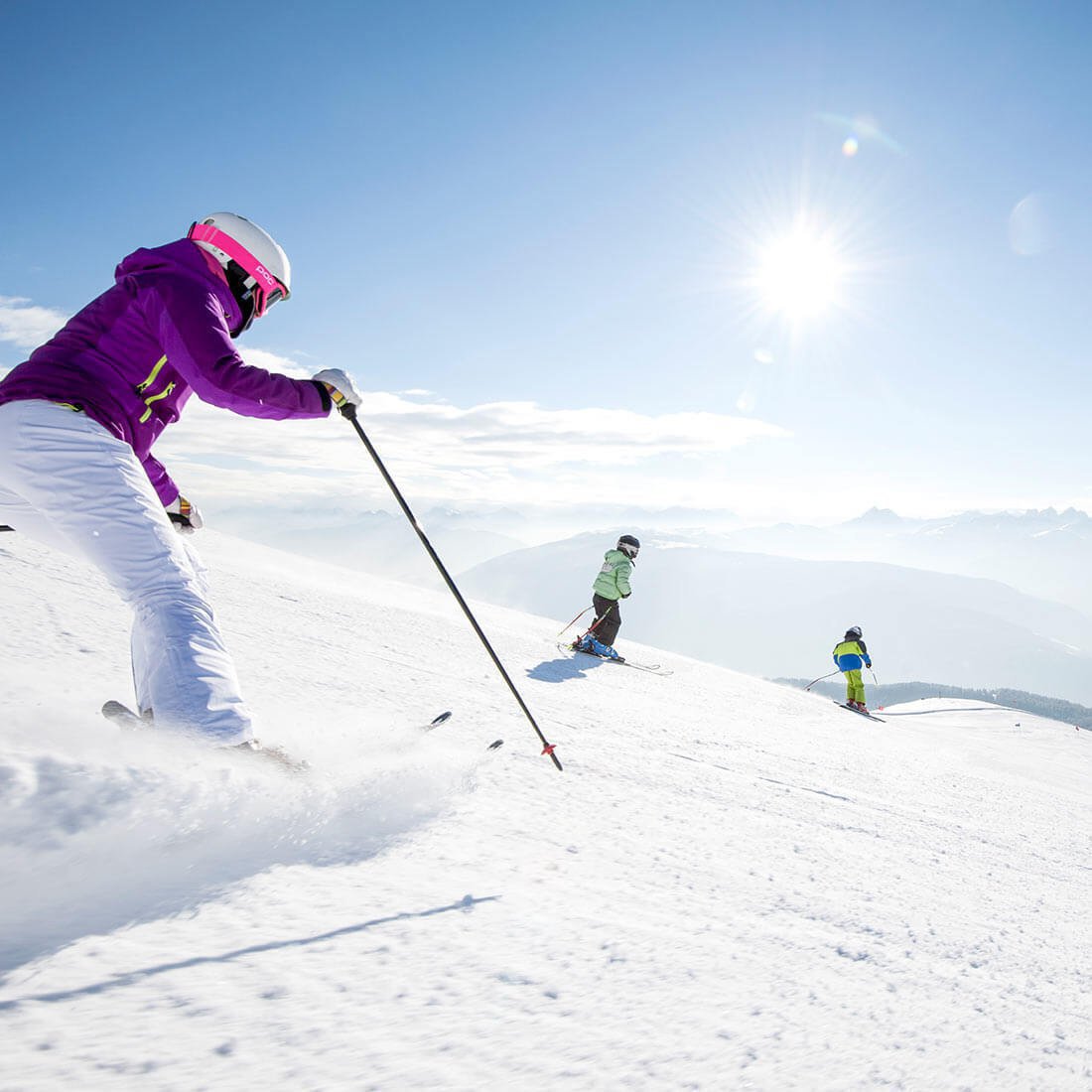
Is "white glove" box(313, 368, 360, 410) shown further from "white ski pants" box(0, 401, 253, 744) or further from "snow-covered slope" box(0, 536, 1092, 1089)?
"snow-covered slope" box(0, 536, 1092, 1089)

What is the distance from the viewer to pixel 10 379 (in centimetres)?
234

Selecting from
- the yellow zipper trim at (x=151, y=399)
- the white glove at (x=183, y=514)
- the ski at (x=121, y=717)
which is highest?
the yellow zipper trim at (x=151, y=399)

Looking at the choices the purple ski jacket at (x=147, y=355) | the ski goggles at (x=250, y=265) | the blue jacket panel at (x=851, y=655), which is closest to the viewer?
the purple ski jacket at (x=147, y=355)

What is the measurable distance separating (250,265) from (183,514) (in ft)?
4.50

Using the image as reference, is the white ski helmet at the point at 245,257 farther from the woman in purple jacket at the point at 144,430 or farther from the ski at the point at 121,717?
the ski at the point at 121,717

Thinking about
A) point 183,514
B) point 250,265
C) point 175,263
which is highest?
point 250,265

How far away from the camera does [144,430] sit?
8.54ft

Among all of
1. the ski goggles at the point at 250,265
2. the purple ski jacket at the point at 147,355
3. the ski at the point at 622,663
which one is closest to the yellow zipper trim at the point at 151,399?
the purple ski jacket at the point at 147,355

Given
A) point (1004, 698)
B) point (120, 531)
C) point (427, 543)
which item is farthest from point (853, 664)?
point (1004, 698)

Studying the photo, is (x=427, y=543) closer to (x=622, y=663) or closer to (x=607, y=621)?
(x=622, y=663)

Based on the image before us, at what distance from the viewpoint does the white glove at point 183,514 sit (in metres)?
3.25

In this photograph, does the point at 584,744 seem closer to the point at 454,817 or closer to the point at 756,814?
the point at 756,814

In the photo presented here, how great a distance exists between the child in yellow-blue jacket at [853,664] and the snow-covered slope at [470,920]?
34.3 ft

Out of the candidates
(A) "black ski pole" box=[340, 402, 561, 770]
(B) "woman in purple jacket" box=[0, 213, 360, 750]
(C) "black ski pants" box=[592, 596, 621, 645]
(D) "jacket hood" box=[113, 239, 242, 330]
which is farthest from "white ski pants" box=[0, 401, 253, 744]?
(C) "black ski pants" box=[592, 596, 621, 645]
